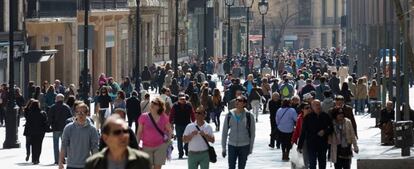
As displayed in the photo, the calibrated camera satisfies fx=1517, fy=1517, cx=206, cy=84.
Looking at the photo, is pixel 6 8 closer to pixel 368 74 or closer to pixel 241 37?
pixel 368 74

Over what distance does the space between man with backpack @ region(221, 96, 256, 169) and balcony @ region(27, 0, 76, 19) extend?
105 ft

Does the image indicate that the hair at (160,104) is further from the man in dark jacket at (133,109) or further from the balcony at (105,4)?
the balcony at (105,4)

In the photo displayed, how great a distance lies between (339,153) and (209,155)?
109 inches

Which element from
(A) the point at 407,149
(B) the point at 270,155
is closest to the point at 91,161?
(A) the point at 407,149

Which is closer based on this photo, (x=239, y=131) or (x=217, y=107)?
(x=239, y=131)

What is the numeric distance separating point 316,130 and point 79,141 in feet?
17.6

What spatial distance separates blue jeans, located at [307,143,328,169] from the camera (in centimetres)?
2339

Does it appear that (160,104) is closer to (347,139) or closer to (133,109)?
(347,139)

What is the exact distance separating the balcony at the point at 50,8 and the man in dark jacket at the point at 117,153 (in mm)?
43089

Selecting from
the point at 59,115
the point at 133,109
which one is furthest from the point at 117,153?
the point at 133,109

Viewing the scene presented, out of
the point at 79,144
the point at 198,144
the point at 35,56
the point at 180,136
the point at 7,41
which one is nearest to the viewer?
the point at 79,144

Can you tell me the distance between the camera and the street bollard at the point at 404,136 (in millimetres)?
27125

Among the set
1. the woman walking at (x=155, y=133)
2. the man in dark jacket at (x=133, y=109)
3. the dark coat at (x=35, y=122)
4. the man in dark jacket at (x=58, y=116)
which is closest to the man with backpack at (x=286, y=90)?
the man in dark jacket at (x=133, y=109)

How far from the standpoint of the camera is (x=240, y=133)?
73.8 feet
